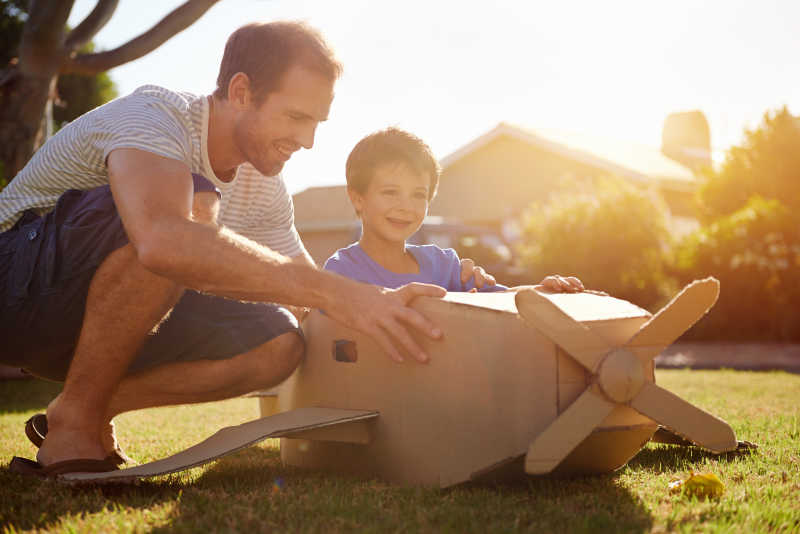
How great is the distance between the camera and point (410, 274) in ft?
9.71

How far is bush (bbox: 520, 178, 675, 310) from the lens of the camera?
9680 mm

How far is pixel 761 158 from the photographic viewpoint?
11.5 metres

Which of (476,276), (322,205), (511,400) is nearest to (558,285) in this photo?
(476,276)

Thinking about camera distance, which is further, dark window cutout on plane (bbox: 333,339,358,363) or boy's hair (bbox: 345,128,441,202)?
boy's hair (bbox: 345,128,441,202)

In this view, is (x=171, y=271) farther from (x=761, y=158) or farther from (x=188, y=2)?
(x=761, y=158)

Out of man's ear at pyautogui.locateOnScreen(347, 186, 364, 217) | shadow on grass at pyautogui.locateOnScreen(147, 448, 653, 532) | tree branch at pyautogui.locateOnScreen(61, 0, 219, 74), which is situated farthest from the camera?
tree branch at pyautogui.locateOnScreen(61, 0, 219, 74)

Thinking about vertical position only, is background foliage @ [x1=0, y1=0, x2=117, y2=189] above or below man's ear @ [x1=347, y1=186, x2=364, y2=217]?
above

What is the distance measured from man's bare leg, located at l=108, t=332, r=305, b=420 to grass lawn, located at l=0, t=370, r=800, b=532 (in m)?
0.23

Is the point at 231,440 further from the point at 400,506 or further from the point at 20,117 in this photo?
the point at 20,117

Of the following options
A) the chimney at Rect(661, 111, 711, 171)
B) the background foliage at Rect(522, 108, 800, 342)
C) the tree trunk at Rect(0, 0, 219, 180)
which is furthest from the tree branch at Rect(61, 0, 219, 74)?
the chimney at Rect(661, 111, 711, 171)

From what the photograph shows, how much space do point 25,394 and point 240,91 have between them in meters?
3.10

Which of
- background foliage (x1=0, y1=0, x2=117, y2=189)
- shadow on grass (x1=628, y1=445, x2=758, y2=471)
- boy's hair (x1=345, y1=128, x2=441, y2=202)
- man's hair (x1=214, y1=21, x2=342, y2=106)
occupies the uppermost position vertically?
background foliage (x1=0, y1=0, x2=117, y2=189)

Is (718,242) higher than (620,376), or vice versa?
(718,242)

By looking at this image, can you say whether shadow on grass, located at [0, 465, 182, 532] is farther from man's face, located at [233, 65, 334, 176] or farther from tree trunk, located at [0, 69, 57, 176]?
tree trunk, located at [0, 69, 57, 176]
